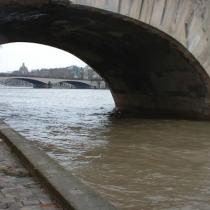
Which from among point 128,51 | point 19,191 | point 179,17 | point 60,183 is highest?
point 179,17

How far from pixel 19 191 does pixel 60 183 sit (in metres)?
0.38

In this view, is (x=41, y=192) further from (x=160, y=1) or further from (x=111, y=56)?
(x=111, y=56)

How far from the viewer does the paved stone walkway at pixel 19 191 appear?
12.1 ft

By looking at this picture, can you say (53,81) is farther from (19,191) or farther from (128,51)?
(19,191)

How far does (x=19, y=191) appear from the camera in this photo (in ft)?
13.5

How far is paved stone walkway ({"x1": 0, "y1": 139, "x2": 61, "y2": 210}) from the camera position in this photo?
3.68 m

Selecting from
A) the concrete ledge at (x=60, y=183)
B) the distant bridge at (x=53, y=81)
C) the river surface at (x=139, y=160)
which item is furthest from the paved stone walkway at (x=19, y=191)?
the distant bridge at (x=53, y=81)

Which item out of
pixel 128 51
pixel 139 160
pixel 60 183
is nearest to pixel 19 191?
pixel 60 183

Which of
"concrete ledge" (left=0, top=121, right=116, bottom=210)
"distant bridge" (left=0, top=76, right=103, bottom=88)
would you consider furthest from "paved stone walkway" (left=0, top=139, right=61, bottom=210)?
"distant bridge" (left=0, top=76, right=103, bottom=88)

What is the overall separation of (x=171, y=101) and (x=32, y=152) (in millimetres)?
11759

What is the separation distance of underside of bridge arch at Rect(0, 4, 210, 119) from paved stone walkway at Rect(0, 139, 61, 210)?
6.77m

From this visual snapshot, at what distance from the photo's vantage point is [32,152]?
546 centimetres

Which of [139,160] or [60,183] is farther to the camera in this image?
[139,160]

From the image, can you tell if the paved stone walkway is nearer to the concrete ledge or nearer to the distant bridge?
the concrete ledge
